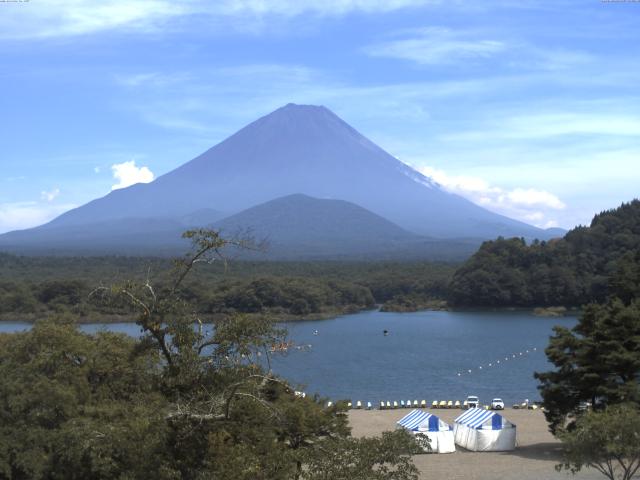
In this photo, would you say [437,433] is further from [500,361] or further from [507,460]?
[500,361]

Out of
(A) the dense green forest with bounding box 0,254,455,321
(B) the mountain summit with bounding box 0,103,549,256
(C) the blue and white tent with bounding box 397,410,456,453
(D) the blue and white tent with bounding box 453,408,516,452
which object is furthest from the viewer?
(B) the mountain summit with bounding box 0,103,549,256

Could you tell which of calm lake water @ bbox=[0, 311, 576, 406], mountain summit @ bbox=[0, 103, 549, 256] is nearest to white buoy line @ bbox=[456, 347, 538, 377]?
calm lake water @ bbox=[0, 311, 576, 406]

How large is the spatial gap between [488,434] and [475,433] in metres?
0.27

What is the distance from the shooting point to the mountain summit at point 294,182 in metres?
176

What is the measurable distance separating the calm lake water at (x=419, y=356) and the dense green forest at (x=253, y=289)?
2136 millimetres

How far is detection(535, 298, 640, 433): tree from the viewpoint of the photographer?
13617mm

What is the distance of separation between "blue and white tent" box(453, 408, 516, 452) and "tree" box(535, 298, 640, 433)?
100cm

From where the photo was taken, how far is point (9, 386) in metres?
11.1

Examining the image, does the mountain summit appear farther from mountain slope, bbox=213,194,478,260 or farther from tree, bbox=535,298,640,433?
tree, bbox=535,298,640,433

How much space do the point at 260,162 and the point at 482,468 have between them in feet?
564

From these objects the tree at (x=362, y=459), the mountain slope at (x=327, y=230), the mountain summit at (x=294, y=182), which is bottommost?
the tree at (x=362, y=459)

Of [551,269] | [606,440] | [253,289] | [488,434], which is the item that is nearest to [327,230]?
[551,269]

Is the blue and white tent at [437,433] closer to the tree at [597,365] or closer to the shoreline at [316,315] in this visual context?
the tree at [597,365]

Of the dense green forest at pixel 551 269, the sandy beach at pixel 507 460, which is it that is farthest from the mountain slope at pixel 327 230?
the sandy beach at pixel 507 460
